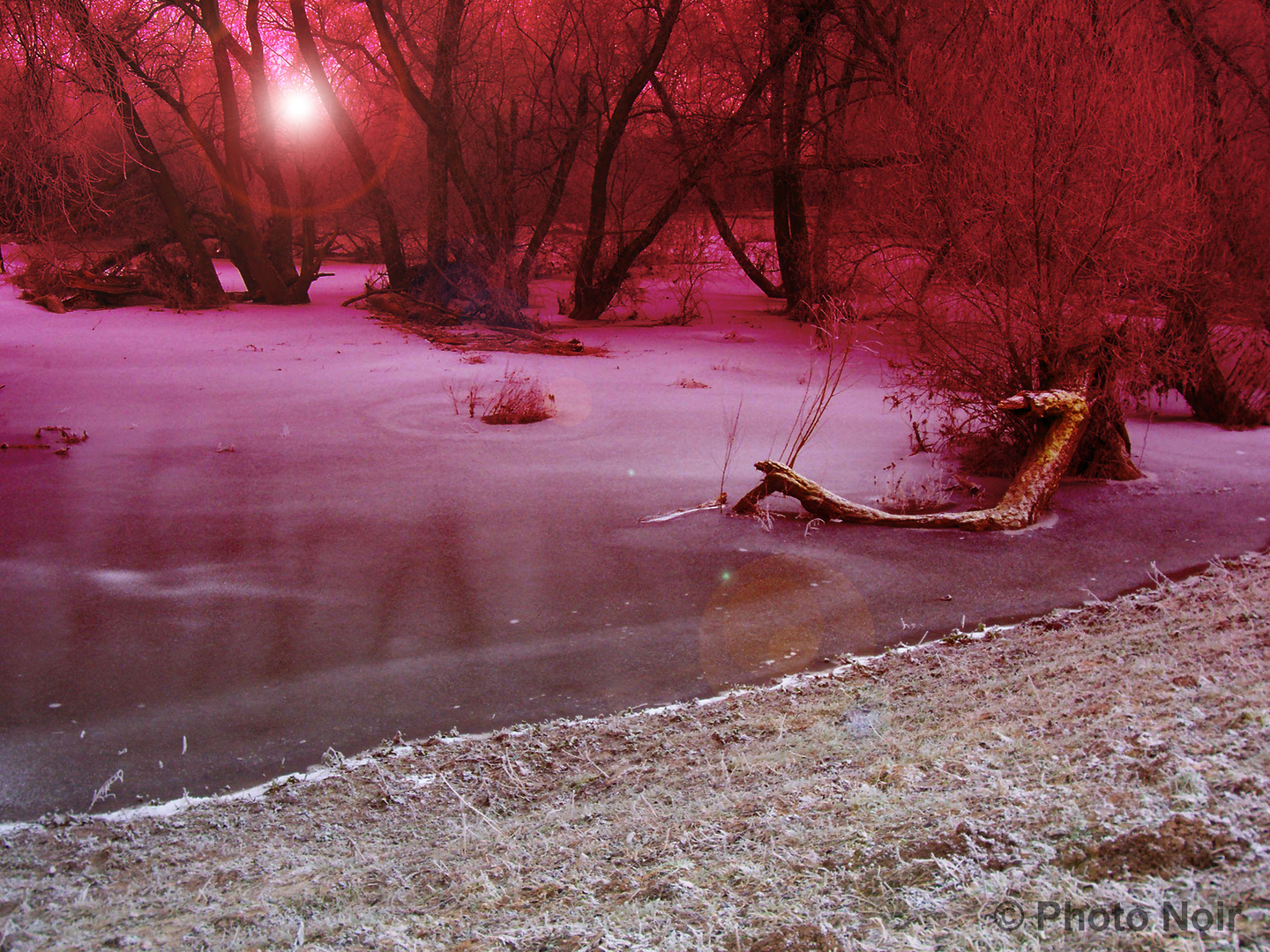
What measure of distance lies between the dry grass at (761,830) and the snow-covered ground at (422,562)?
1.32 feet

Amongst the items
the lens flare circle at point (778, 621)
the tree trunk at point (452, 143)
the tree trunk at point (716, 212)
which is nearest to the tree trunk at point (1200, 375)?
the lens flare circle at point (778, 621)

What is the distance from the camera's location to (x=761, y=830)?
1.90 meters

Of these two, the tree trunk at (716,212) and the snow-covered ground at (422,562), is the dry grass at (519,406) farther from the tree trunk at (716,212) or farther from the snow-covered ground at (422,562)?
the tree trunk at (716,212)

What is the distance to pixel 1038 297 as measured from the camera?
219 inches

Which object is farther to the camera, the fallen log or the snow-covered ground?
the fallen log

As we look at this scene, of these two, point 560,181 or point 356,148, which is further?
point 356,148

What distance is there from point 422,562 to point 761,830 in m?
3.09

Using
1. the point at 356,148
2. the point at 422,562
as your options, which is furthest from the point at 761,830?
the point at 356,148

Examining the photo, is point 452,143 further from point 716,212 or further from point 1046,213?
point 1046,213

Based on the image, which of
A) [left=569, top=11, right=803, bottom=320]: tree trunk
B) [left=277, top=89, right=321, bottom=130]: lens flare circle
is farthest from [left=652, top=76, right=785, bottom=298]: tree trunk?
[left=277, top=89, right=321, bottom=130]: lens flare circle

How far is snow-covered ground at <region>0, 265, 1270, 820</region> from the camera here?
129 inches

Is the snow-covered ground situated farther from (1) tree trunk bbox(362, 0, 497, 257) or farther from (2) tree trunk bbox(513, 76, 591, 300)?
(1) tree trunk bbox(362, 0, 497, 257)

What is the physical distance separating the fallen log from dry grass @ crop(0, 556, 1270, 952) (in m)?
1.91

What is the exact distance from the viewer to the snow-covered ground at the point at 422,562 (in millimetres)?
3271
